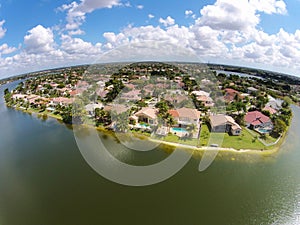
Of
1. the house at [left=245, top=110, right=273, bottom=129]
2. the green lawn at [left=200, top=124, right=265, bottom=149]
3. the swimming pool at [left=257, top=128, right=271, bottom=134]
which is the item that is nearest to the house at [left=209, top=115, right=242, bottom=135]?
the green lawn at [left=200, top=124, right=265, bottom=149]

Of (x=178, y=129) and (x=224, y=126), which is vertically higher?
(x=224, y=126)

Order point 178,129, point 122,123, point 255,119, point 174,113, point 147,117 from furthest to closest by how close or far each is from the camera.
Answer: point 174,113 → point 147,117 → point 255,119 → point 178,129 → point 122,123

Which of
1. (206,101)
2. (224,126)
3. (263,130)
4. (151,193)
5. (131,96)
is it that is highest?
(131,96)

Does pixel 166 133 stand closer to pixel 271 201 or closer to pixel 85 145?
pixel 85 145

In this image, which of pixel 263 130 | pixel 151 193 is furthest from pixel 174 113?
pixel 151 193

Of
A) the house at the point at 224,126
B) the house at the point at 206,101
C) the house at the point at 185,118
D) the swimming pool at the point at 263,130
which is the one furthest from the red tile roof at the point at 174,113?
the swimming pool at the point at 263,130

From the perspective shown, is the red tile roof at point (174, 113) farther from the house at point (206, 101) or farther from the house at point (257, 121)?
the house at point (206, 101)

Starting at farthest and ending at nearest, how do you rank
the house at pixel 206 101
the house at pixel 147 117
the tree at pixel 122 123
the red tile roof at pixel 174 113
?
the house at pixel 206 101 → the red tile roof at pixel 174 113 → the house at pixel 147 117 → the tree at pixel 122 123

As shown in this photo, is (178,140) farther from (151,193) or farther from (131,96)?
(131,96)

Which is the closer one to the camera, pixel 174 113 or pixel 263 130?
pixel 263 130

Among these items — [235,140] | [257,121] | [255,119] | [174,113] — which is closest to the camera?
[235,140]
